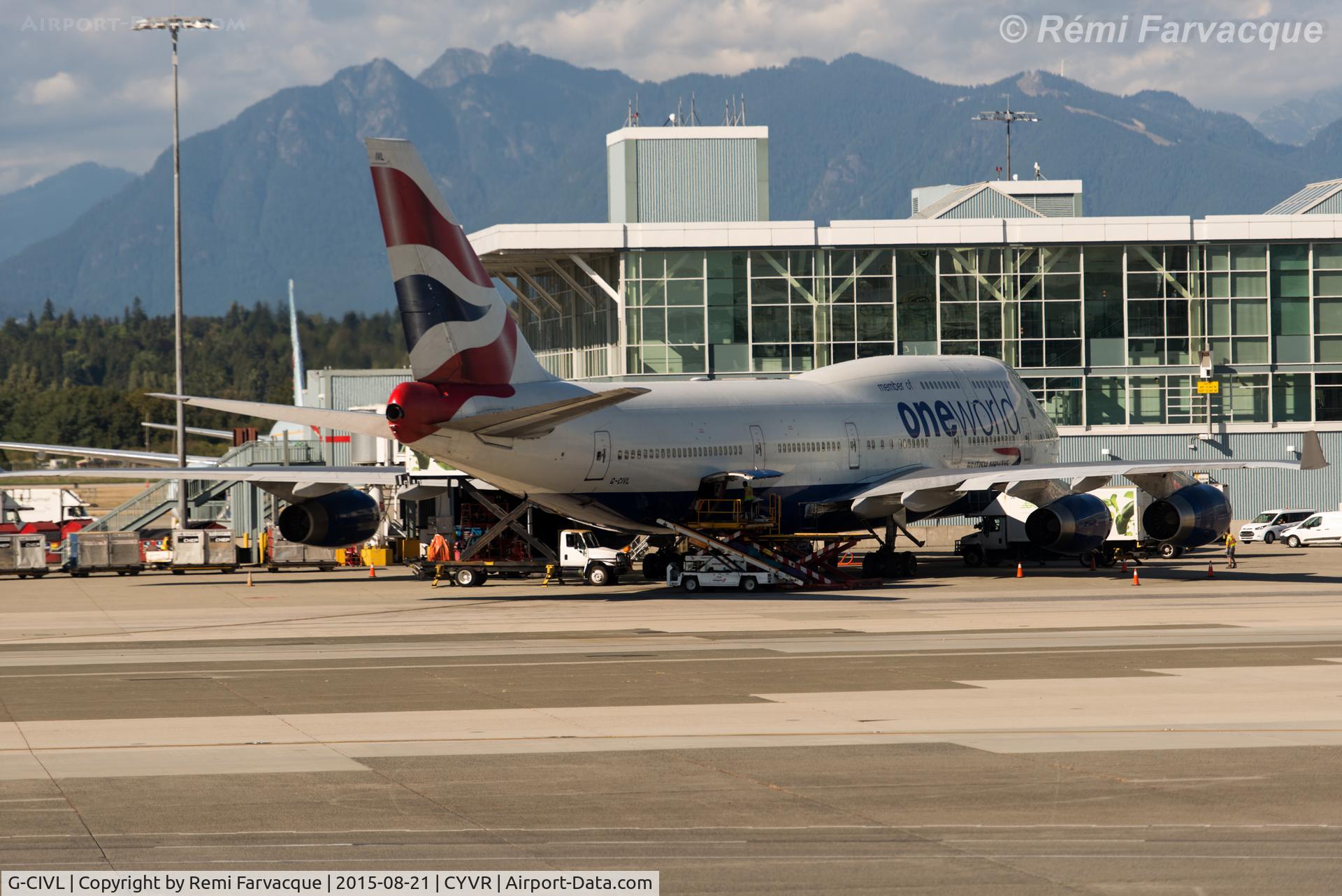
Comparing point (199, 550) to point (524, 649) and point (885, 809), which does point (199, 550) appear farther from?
point (885, 809)

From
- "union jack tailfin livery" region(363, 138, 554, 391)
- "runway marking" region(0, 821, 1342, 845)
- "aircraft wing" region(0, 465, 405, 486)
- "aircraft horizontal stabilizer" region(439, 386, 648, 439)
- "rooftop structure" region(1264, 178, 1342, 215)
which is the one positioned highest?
"rooftop structure" region(1264, 178, 1342, 215)

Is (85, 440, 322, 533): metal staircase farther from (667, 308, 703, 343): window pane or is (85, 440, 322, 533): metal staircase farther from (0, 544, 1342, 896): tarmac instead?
(0, 544, 1342, 896): tarmac

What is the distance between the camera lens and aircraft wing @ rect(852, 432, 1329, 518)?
42.2m

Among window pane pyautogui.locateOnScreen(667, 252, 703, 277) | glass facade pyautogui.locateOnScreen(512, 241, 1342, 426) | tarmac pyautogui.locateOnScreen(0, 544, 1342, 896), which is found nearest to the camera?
tarmac pyautogui.locateOnScreen(0, 544, 1342, 896)

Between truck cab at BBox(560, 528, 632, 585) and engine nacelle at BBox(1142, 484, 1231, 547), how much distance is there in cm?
1436

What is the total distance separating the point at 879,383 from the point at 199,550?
77.5ft

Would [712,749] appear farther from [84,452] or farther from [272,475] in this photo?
[84,452]

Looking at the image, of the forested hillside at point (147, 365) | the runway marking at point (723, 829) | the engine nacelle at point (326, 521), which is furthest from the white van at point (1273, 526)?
the runway marking at point (723, 829)

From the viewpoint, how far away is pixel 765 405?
151 ft

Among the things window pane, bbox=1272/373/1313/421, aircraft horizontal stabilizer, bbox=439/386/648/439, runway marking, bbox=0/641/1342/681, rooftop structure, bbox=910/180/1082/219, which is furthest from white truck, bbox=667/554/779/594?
rooftop structure, bbox=910/180/1082/219

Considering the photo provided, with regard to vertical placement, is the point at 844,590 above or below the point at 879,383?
below

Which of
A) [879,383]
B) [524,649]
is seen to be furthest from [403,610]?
[879,383]

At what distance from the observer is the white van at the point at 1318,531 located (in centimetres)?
6356

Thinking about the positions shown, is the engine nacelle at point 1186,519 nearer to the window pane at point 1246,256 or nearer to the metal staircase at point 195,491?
the window pane at point 1246,256
